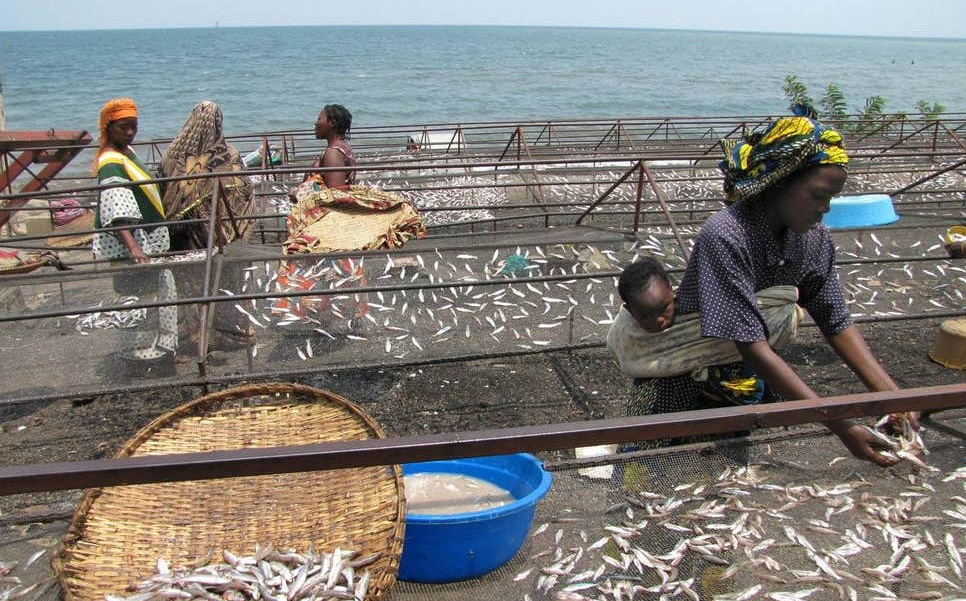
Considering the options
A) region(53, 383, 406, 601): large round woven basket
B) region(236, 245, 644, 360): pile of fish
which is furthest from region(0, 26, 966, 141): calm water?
region(53, 383, 406, 601): large round woven basket

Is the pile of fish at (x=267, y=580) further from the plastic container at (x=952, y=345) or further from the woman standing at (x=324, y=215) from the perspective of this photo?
the plastic container at (x=952, y=345)

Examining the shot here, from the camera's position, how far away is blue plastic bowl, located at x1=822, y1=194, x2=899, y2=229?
917cm

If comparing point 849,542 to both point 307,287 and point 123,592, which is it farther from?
point 307,287

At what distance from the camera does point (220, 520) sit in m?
3.15

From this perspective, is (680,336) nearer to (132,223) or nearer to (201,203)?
(132,223)

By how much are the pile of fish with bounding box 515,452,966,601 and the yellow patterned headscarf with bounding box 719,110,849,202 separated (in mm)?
1295

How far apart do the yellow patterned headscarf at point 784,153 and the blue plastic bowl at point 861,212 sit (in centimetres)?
734

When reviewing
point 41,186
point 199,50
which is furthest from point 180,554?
point 199,50

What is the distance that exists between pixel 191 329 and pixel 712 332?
14.9ft

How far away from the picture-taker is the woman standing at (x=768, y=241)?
253 centimetres

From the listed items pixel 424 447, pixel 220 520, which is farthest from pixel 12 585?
pixel 424 447

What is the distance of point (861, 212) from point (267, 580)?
8.92 m

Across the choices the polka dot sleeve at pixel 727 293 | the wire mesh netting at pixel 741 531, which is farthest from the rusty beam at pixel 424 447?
the wire mesh netting at pixel 741 531

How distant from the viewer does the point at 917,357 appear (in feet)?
21.7
